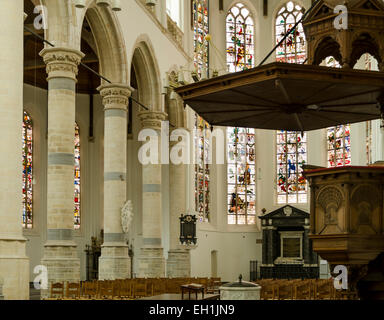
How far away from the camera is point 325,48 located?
29.5ft

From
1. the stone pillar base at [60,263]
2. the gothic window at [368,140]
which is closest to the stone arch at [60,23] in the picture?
the stone pillar base at [60,263]

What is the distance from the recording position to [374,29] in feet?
27.4

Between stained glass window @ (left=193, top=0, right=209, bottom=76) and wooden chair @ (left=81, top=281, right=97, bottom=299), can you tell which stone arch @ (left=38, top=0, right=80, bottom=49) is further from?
stained glass window @ (left=193, top=0, right=209, bottom=76)

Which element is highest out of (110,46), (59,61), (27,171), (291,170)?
(110,46)

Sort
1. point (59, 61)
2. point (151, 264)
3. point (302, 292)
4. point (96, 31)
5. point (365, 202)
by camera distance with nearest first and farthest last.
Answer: point (365, 202) → point (302, 292) → point (59, 61) → point (96, 31) → point (151, 264)

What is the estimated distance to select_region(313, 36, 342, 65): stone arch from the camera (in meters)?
8.67

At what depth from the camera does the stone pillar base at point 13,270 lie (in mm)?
12000

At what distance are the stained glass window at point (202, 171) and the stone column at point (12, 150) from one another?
17.1 m

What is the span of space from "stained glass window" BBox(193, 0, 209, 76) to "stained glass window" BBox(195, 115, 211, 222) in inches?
105

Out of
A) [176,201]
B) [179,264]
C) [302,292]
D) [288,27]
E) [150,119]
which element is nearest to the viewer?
[302,292]

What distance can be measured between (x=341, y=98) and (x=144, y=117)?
15385mm

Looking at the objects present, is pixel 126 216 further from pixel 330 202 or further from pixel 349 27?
pixel 330 202

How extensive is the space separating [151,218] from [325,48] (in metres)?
15.6

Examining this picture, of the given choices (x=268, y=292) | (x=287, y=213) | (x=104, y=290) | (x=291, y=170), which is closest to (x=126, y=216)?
(x=104, y=290)
